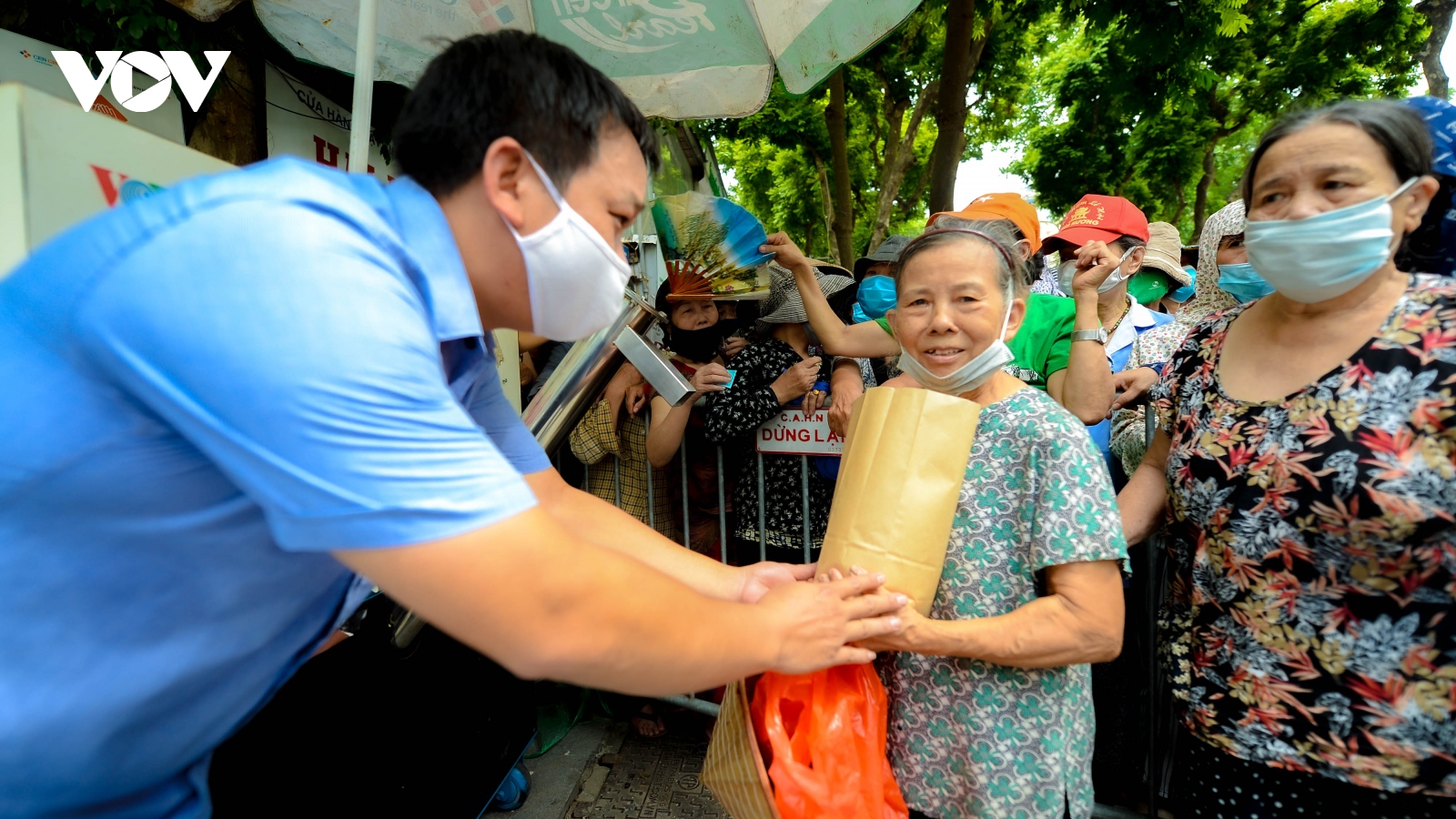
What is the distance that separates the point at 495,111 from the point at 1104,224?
3.17 m

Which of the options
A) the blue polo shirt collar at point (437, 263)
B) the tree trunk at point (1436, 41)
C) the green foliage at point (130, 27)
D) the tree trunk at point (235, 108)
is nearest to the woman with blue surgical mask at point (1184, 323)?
the blue polo shirt collar at point (437, 263)

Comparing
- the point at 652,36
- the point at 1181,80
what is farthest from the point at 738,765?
the point at 1181,80

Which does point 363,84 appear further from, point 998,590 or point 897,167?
point 897,167

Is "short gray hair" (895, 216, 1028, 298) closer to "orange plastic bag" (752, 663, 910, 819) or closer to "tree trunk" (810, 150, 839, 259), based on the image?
"orange plastic bag" (752, 663, 910, 819)

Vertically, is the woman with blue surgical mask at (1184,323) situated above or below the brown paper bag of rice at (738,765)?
above

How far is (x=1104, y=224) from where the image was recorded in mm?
3383

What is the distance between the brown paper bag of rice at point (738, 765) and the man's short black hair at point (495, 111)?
3.65 ft

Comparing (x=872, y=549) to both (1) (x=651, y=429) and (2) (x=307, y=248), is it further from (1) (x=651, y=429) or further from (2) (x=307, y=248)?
(1) (x=651, y=429)

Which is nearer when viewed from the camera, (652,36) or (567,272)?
(567,272)

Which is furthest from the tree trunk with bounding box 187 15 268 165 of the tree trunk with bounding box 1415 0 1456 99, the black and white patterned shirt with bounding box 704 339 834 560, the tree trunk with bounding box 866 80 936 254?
the tree trunk with bounding box 1415 0 1456 99

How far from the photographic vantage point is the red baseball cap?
3.36m

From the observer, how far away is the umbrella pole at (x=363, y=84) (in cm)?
212

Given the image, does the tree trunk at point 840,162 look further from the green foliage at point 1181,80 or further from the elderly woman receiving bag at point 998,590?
the elderly woman receiving bag at point 998,590

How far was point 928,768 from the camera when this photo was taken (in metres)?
1.62
